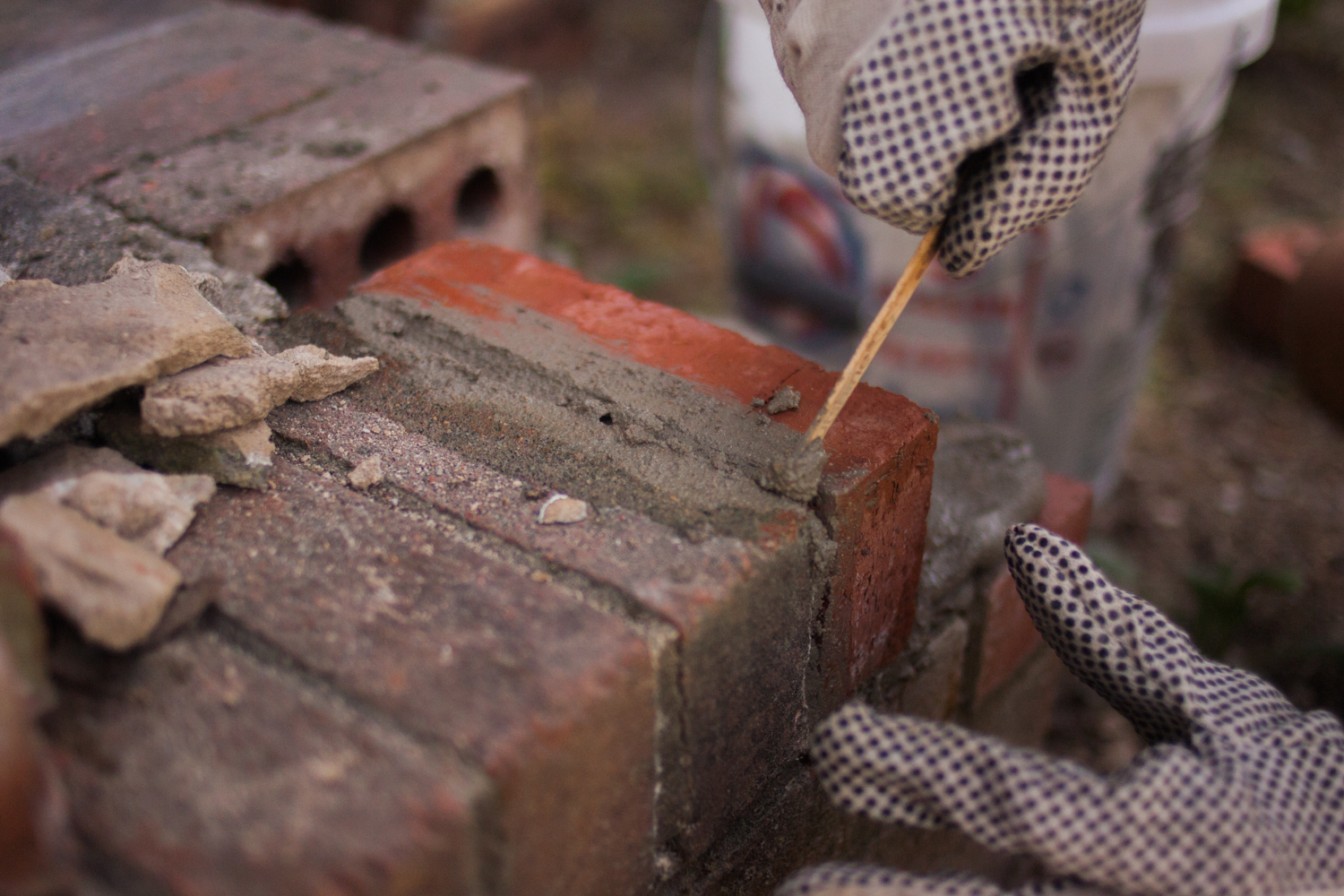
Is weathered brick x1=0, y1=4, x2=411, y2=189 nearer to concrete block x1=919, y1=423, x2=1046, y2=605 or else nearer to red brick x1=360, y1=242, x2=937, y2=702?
red brick x1=360, y1=242, x2=937, y2=702

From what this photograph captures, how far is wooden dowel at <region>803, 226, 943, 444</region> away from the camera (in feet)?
3.81

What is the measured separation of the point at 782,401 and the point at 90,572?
74 centimetres

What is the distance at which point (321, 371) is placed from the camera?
4.09 ft

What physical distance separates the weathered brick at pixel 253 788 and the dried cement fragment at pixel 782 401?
1.89 feet

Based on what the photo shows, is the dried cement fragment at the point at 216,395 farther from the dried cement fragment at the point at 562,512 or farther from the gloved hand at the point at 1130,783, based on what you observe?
the gloved hand at the point at 1130,783

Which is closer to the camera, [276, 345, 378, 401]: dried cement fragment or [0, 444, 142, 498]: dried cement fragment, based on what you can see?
[0, 444, 142, 498]: dried cement fragment

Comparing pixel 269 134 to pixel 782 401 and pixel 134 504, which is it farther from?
pixel 782 401

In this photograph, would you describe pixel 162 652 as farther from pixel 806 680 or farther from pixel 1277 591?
pixel 1277 591

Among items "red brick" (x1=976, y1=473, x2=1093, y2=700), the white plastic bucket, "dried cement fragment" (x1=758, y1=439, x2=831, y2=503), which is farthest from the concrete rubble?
the white plastic bucket

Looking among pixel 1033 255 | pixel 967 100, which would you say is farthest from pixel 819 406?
pixel 1033 255

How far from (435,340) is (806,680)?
2.14 ft

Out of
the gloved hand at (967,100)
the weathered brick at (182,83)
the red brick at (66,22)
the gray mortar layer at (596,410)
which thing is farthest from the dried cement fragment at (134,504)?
the red brick at (66,22)

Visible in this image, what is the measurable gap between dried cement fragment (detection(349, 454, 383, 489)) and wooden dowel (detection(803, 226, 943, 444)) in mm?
475

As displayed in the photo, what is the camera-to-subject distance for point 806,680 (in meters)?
1.23
